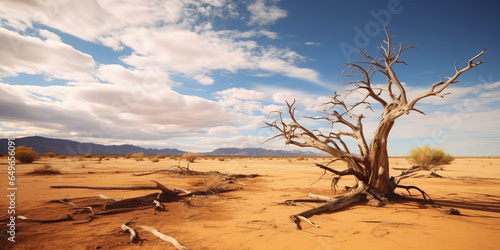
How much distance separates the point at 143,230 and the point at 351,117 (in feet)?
23.0

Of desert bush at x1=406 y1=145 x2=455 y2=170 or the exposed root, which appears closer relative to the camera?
the exposed root

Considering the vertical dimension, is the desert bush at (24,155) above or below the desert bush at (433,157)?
below

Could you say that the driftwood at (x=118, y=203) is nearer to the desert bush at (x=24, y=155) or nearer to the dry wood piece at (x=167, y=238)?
the dry wood piece at (x=167, y=238)

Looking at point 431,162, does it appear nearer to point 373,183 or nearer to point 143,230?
point 373,183

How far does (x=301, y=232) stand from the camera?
402 cm

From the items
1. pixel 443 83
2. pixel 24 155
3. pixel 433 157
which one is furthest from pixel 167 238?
pixel 433 157

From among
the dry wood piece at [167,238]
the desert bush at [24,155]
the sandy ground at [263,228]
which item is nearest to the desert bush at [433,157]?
the sandy ground at [263,228]

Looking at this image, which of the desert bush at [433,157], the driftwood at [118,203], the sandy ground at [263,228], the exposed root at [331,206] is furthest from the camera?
the desert bush at [433,157]

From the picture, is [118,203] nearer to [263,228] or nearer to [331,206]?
[263,228]

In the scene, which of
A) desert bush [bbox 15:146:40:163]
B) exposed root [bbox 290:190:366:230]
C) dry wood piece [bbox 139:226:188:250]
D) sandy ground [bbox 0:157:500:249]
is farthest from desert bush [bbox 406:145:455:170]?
desert bush [bbox 15:146:40:163]

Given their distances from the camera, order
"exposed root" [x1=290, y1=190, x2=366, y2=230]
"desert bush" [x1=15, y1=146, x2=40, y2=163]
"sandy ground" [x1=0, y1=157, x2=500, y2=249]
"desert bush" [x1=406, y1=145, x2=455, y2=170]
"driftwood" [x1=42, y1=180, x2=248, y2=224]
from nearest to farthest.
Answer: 1. "sandy ground" [x1=0, y1=157, x2=500, y2=249]
2. "exposed root" [x1=290, y1=190, x2=366, y2=230]
3. "driftwood" [x1=42, y1=180, x2=248, y2=224]
4. "desert bush" [x1=15, y1=146, x2=40, y2=163]
5. "desert bush" [x1=406, y1=145, x2=455, y2=170]

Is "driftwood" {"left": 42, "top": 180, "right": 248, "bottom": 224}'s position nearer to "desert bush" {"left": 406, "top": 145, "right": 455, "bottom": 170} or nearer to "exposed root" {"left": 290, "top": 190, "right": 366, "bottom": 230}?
"exposed root" {"left": 290, "top": 190, "right": 366, "bottom": 230}

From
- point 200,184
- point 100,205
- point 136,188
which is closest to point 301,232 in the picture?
point 100,205

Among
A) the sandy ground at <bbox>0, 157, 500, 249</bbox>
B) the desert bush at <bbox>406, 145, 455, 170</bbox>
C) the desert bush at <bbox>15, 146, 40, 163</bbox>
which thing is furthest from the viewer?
the desert bush at <bbox>406, 145, 455, 170</bbox>
